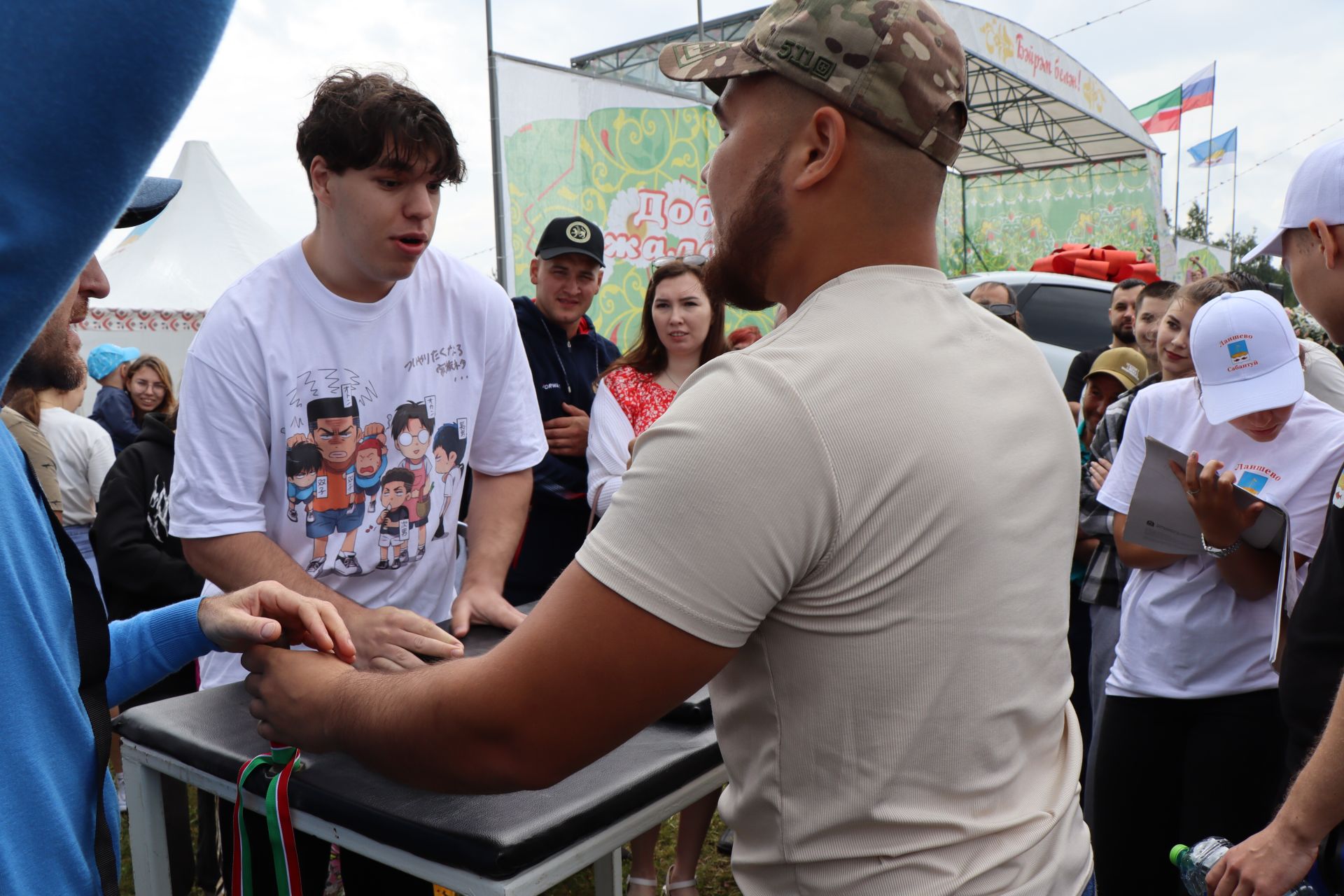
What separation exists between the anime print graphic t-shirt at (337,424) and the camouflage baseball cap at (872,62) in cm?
109

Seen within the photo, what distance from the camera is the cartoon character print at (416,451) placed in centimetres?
196

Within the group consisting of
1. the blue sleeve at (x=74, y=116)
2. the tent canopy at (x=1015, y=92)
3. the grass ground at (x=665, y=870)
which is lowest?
the grass ground at (x=665, y=870)

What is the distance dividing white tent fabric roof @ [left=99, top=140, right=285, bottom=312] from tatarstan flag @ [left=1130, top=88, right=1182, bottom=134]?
19.1 meters

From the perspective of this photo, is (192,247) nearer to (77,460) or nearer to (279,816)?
(77,460)

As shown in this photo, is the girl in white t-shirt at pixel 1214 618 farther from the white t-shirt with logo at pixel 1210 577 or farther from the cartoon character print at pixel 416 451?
the cartoon character print at pixel 416 451

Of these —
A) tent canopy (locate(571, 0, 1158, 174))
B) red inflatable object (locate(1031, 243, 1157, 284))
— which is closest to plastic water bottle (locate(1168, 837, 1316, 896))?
tent canopy (locate(571, 0, 1158, 174))

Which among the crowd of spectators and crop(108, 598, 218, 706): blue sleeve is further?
crop(108, 598, 218, 706): blue sleeve

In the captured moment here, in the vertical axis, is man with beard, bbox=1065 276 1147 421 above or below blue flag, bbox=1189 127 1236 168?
below

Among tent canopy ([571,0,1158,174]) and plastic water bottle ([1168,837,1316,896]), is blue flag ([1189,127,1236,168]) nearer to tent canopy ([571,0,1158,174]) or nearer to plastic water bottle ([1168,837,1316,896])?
tent canopy ([571,0,1158,174])

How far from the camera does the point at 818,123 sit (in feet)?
3.63

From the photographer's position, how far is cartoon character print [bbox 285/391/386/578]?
1.88 metres

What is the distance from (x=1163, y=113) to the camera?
21609mm

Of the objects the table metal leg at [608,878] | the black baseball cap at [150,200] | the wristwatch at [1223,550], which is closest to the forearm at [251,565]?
the black baseball cap at [150,200]

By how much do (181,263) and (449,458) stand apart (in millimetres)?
10003
